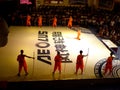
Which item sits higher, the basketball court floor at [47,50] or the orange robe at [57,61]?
the orange robe at [57,61]

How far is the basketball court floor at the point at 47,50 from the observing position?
471 inches

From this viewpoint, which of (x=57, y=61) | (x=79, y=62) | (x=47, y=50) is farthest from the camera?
(x=47, y=50)

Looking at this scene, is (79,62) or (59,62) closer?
(59,62)

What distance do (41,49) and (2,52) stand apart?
7.72 ft

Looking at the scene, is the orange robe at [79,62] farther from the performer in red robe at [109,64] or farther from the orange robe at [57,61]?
the performer in red robe at [109,64]

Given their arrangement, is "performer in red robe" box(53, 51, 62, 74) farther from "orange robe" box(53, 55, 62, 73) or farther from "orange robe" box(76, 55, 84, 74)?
"orange robe" box(76, 55, 84, 74)

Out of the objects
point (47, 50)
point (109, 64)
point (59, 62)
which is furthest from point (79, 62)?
point (47, 50)

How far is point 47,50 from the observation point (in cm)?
1511

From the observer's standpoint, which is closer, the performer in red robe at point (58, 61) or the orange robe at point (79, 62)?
the performer in red robe at point (58, 61)

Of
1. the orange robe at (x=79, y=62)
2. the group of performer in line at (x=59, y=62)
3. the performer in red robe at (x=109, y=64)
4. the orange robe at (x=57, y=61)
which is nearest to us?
the group of performer in line at (x=59, y=62)

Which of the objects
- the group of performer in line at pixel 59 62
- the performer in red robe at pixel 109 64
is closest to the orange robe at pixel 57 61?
the group of performer in line at pixel 59 62

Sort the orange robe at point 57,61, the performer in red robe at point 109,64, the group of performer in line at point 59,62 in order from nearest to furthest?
1. the group of performer in line at point 59,62
2. the orange robe at point 57,61
3. the performer in red robe at point 109,64

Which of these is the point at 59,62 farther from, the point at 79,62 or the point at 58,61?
the point at 79,62

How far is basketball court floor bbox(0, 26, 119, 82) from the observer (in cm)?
1196
